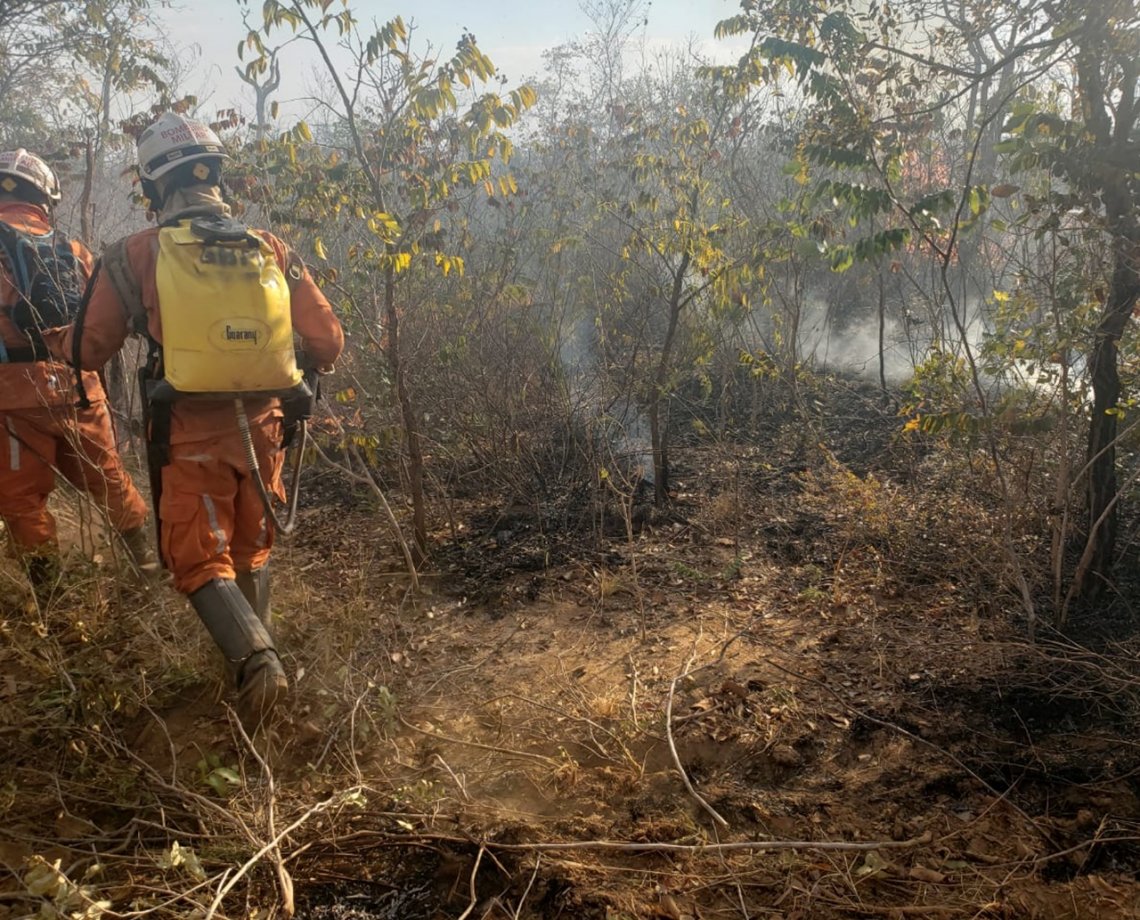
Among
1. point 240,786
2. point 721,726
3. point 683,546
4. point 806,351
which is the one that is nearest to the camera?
point 240,786

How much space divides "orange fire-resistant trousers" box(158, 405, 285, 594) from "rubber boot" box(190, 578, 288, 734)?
6 cm

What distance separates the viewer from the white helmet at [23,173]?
10.0ft

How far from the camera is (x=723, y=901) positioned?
185cm

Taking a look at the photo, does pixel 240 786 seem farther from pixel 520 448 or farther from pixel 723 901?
pixel 520 448

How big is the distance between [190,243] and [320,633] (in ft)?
5.04

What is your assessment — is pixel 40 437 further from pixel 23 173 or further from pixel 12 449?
pixel 23 173

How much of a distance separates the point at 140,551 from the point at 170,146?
180cm

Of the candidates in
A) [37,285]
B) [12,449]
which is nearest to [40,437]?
[12,449]

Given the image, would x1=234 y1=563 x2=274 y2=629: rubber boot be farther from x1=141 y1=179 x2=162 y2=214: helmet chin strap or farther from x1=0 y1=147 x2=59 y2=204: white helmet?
x1=0 y1=147 x2=59 y2=204: white helmet

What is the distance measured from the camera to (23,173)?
3.08 metres

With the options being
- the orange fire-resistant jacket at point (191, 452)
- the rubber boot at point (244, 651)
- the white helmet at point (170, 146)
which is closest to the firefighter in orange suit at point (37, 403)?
the orange fire-resistant jacket at point (191, 452)

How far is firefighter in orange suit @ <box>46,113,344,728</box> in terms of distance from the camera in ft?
7.79

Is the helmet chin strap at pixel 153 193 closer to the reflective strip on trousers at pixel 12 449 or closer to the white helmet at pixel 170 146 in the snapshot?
the white helmet at pixel 170 146

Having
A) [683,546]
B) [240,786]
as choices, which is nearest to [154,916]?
[240,786]
